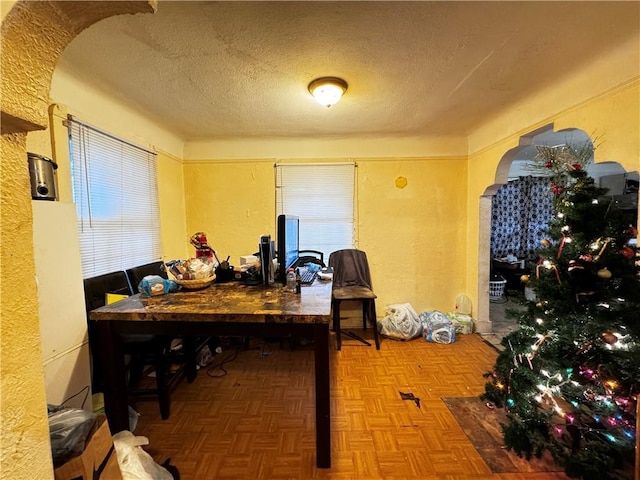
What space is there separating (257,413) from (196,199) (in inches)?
98.7

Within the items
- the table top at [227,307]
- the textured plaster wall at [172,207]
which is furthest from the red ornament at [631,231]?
the textured plaster wall at [172,207]

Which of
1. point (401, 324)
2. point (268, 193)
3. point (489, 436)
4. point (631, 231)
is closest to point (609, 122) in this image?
point (631, 231)

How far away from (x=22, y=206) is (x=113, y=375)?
1207mm

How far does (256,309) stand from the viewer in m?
1.32

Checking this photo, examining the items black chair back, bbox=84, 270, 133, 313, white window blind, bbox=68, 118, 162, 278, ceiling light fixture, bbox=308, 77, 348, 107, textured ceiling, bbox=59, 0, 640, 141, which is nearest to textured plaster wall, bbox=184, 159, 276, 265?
Answer: white window blind, bbox=68, 118, 162, 278

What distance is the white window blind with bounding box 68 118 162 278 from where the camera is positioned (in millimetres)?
1896

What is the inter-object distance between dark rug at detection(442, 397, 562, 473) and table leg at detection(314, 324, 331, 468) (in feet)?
2.84

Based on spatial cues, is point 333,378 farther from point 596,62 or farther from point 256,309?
point 596,62

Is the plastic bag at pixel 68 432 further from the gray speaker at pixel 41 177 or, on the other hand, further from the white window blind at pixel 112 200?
the white window blind at pixel 112 200

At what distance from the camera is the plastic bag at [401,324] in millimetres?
2871

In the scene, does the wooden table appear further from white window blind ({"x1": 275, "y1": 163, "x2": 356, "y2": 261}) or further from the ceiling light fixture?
white window blind ({"x1": 275, "y1": 163, "x2": 356, "y2": 261})

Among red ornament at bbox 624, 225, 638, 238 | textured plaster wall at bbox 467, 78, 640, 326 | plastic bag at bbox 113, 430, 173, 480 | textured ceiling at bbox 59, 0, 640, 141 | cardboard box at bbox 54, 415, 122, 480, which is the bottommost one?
plastic bag at bbox 113, 430, 173, 480

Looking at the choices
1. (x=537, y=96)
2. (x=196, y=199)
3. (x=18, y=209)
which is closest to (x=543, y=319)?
(x=537, y=96)

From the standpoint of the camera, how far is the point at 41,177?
1388 millimetres
